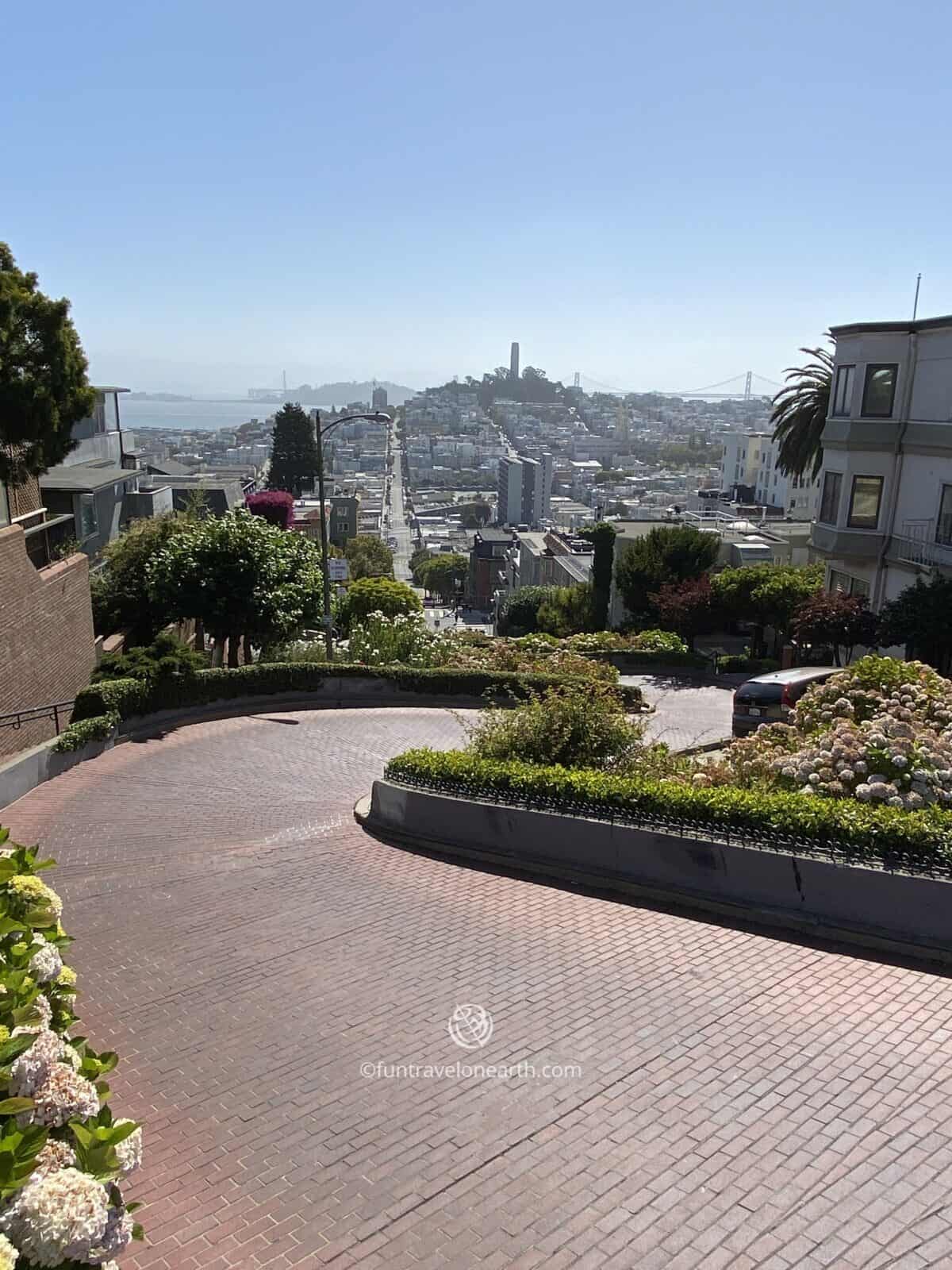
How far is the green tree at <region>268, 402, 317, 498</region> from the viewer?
9775 cm

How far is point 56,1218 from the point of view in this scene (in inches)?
132

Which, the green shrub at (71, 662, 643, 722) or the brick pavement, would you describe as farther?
the green shrub at (71, 662, 643, 722)

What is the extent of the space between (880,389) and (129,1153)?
80.9 feet

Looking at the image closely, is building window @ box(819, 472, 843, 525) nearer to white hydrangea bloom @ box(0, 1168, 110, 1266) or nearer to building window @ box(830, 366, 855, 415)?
building window @ box(830, 366, 855, 415)

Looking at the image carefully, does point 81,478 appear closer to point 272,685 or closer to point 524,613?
point 272,685

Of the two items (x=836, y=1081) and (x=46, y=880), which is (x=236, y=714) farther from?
(x=836, y=1081)

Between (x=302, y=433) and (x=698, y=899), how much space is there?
94.5m

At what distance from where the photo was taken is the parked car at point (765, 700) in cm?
1747

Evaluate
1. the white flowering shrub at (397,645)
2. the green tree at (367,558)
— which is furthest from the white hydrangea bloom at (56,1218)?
the green tree at (367,558)

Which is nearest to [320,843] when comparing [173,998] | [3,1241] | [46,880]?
[46,880]

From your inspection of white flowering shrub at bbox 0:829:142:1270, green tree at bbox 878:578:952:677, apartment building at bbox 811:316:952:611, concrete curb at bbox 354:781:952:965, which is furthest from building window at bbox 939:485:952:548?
white flowering shrub at bbox 0:829:142:1270

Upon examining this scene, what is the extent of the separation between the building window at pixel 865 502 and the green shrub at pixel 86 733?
18665 millimetres

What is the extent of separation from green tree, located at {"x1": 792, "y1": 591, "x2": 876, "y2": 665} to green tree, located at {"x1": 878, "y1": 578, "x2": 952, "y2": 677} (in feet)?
1.89

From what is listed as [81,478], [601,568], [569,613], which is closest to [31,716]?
[81,478]
